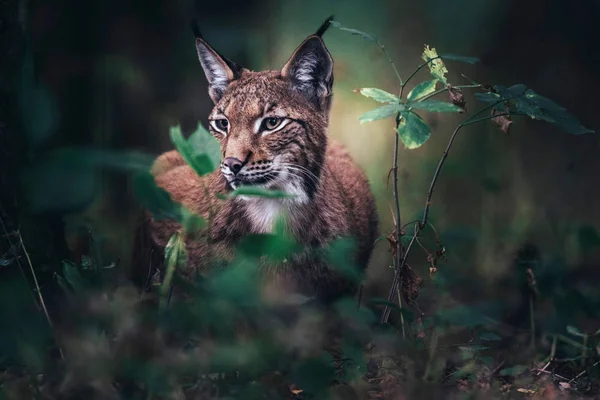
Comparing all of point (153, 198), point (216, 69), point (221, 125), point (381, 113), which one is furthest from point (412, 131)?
point (216, 69)

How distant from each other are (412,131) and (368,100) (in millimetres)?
1433

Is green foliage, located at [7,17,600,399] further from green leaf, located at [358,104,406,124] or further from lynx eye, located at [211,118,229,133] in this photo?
lynx eye, located at [211,118,229,133]

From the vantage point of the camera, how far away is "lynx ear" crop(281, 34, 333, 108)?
3.24 metres

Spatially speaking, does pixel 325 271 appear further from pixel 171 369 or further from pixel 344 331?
pixel 171 369

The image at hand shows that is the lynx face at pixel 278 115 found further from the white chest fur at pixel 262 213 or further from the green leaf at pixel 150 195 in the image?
the green leaf at pixel 150 195

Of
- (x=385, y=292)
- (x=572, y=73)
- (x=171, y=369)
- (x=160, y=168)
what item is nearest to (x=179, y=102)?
(x=160, y=168)

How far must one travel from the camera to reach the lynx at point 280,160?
322cm

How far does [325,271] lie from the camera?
133 inches

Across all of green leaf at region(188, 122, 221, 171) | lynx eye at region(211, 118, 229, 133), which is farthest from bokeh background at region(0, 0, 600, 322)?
green leaf at region(188, 122, 221, 171)

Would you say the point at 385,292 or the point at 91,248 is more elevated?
the point at 91,248

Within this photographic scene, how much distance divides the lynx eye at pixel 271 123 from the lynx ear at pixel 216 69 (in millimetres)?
303

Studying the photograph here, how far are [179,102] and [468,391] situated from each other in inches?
90.1

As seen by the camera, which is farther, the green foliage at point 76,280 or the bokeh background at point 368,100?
the bokeh background at point 368,100

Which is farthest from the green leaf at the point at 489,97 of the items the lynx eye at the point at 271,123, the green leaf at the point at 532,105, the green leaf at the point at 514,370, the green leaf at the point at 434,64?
the green leaf at the point at 514,370
